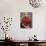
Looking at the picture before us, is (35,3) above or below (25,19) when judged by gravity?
above

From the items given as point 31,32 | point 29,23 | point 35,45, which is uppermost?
point 29,23

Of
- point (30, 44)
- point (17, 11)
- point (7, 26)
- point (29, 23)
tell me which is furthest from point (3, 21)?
point (30, 44)

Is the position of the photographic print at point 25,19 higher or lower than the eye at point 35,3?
lower

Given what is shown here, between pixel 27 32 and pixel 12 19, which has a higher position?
pixel 12 19

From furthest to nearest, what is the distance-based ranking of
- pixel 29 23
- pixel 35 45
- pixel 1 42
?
pixel 29 23, pixel 1 42, pixel 35 45

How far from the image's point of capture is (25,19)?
4.60 meters

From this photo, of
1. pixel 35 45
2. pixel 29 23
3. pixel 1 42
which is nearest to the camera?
pixel 35 45

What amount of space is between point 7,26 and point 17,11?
57cm

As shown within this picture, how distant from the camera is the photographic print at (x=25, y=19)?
4.57 m

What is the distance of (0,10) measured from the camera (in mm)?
4535

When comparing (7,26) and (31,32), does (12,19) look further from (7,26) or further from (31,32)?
(31,32)

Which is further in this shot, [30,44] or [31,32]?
[31,32]

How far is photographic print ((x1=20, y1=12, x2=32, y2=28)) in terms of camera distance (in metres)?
4.57

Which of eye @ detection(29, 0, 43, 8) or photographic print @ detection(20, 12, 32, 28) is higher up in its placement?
eye @ detection(29, 0, 43, 8)
